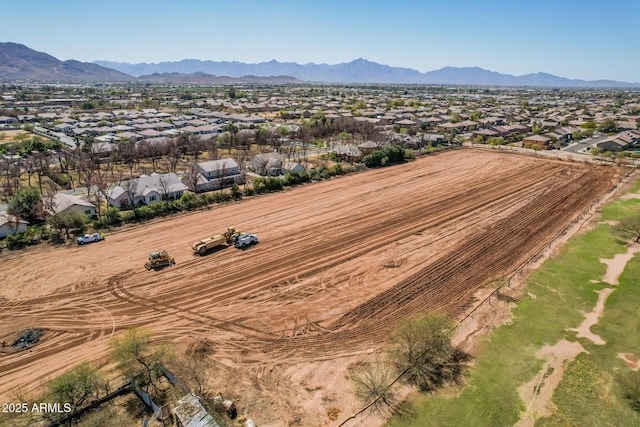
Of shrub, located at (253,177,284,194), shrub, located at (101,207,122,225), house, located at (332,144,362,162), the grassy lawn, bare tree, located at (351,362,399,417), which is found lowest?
bare tree, located at (351,362,399,417)

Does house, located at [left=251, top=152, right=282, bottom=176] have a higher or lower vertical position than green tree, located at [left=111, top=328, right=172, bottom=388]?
higher

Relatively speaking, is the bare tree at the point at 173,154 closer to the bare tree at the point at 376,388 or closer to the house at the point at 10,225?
the house at the point at 10,225

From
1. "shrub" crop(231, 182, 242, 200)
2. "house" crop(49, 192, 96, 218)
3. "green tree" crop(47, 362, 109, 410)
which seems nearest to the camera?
"green tree" crop(47, 362, 109, 410)

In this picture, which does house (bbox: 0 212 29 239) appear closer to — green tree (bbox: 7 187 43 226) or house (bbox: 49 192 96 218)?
green tree (bbox: 7 187 43 226)

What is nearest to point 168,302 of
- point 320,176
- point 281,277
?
point 281,277

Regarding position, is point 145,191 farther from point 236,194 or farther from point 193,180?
point 236,194

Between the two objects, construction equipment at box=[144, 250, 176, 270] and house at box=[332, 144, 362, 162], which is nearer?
construction equipment at box=[144, 250, 176, 270]

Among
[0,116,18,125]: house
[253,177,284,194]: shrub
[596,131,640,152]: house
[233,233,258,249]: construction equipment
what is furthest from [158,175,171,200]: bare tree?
[0,116,18,125]: house

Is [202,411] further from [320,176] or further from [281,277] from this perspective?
[320,176]
